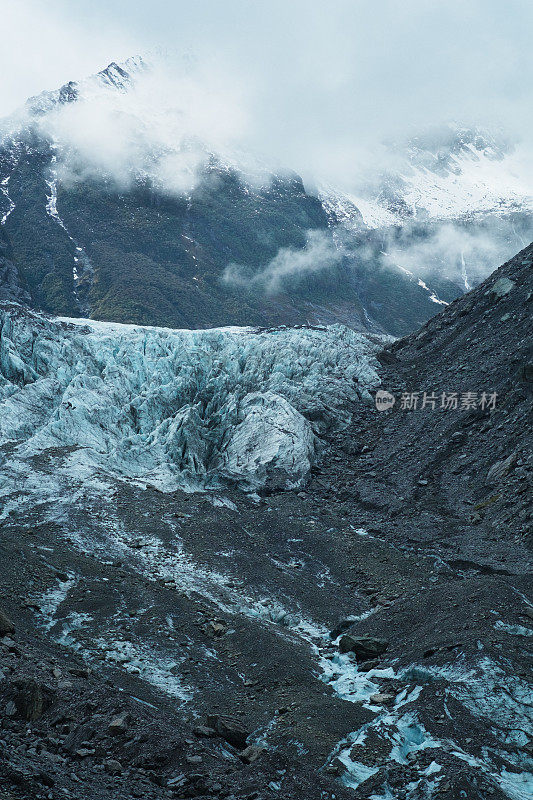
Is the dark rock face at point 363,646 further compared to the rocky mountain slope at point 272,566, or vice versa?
the dark rock face at point 363,646

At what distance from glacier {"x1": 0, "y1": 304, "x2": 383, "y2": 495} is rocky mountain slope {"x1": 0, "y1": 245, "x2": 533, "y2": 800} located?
0.20 meters

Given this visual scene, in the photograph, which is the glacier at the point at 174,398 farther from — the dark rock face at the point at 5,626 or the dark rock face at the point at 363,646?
the dark rock face at the point at 363,646

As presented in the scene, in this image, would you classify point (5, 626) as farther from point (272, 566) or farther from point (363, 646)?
point (272, 566)

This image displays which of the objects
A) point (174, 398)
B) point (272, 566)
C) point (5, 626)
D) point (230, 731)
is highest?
point (174, 398)

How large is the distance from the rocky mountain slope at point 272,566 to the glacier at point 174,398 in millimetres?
204

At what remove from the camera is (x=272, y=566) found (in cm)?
2544

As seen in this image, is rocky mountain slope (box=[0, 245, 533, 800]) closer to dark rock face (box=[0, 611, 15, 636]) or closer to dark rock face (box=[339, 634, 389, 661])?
dark rock face (box=[339, 634, 389, 661])

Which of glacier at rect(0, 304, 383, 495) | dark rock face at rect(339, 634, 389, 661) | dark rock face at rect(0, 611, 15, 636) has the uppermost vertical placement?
glacier at rect(0, 304, 383, 495)

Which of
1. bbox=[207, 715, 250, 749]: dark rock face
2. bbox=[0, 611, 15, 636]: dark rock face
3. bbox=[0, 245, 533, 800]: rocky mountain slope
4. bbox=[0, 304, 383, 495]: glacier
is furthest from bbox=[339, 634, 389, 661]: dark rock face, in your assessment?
bbox=[0, 304, 383, 495]: glacier

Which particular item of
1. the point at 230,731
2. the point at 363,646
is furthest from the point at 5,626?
the point at 363,646

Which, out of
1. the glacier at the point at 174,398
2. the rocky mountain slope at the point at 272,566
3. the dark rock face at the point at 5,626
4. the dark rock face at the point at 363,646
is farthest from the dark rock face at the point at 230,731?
the glacier at the point at 174,398

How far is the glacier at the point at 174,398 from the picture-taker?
3622 centimetres

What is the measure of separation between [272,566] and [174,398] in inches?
760

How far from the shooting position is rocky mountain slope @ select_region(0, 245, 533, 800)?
11.4 metres
